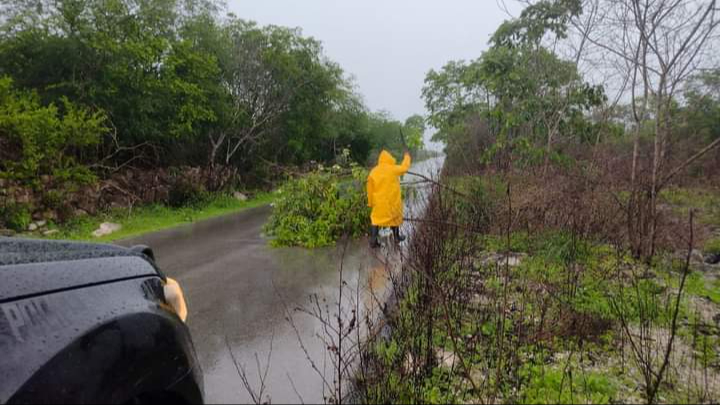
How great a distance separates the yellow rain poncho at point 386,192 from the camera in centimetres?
665

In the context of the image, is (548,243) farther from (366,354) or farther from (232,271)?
(232,271)

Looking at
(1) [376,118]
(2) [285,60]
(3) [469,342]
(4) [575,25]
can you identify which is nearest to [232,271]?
(3) [469,342]

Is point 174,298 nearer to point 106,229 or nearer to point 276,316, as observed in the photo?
point 276,316

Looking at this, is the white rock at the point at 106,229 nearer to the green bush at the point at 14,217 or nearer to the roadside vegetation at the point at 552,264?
the green bush at the point at 14,217

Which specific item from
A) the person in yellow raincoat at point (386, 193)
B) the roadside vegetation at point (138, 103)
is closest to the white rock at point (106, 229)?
the roadside vegetation at point (138, 103)

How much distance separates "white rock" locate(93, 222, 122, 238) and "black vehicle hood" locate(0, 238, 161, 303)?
7.79 m

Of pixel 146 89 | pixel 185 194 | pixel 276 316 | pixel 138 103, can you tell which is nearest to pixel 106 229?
pixel 185 194

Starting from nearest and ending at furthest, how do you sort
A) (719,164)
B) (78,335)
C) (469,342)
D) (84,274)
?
(78,335) < (84,274) < (469,342) < (719,164)

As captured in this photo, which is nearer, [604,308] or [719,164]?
[604,308]

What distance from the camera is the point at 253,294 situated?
195 inches

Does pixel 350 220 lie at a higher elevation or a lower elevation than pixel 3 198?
lower

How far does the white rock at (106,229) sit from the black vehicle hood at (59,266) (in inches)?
307

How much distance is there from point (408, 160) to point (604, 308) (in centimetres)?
329

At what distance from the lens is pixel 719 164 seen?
12.4 meters
